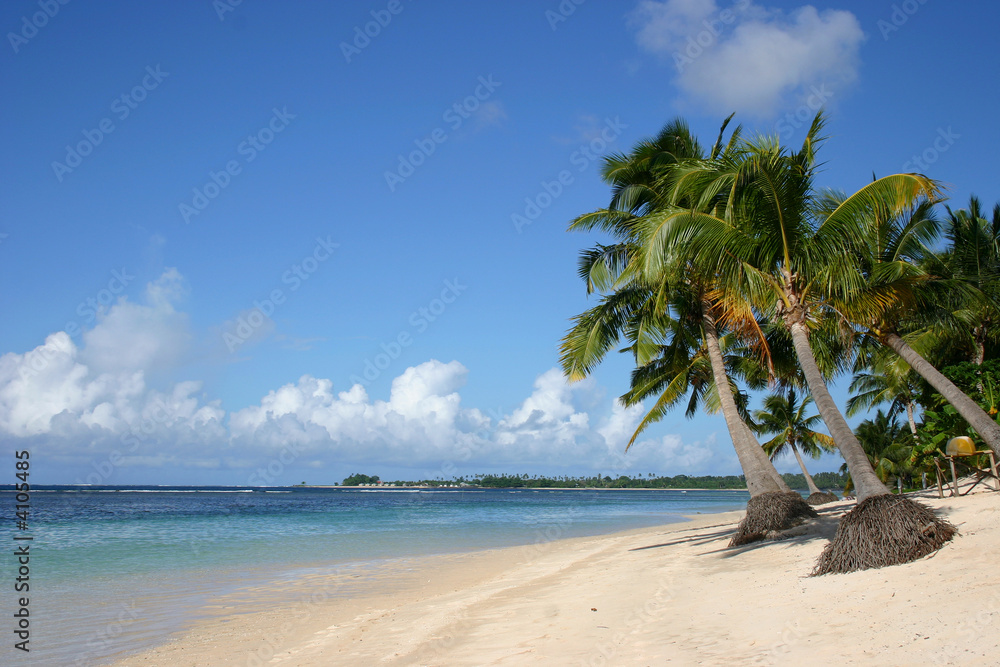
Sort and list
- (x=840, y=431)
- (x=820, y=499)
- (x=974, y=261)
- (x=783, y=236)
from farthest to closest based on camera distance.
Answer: (x=820, y=499) → (x=974, y=261) → (x=783, y=236) → (x=840, y=431)

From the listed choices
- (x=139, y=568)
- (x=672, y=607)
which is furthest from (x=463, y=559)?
(x=672, y=607)

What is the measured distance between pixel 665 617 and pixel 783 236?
6.05m

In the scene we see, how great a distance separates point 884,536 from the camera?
6617 mm

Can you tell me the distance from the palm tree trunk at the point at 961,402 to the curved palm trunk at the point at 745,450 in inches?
125

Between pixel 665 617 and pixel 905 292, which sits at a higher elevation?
pixel 905 292

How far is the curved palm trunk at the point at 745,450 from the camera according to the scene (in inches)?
483

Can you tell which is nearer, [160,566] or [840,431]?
[840,431]

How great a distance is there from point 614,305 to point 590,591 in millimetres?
7191

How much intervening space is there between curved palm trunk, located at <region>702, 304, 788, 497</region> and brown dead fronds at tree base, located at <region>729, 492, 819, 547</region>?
1.43 feet

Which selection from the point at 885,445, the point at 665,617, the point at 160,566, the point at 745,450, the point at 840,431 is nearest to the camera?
the point at 665,617

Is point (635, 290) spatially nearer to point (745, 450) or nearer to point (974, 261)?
point (745, 450)

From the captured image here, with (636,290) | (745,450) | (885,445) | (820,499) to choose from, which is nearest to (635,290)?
(636,290)

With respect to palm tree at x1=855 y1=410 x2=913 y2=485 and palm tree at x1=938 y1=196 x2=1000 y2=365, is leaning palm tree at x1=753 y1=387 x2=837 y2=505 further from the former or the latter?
palm tree at x1=938 y1=196 x2=1000 y2=365

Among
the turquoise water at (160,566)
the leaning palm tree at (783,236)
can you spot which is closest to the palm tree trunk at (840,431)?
the leaning palm tree at (783,236)
